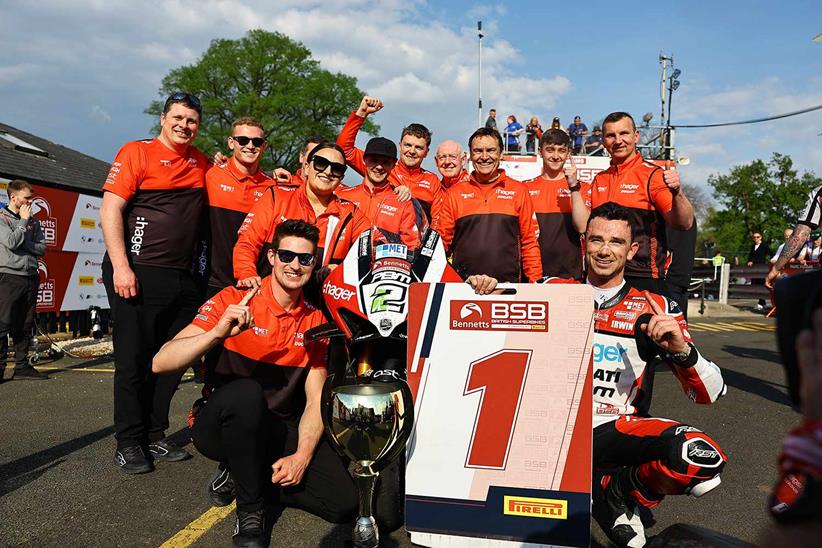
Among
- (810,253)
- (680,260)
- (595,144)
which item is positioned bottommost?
(680,260)

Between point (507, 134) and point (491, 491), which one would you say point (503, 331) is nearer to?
point (491, 491)

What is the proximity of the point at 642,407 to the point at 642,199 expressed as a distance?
1.65 metres

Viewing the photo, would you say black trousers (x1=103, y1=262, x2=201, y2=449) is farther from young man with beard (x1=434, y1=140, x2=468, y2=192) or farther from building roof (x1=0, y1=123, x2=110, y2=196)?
building roof (x1=0, y1=123, x2=110, y2=196)

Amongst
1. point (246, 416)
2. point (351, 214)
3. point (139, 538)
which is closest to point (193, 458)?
point (139, 538)

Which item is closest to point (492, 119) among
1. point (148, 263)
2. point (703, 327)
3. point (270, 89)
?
point (703, 327)

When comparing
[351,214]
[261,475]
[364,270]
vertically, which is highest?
[351,214]

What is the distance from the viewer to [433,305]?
2.64m

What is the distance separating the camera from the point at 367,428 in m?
2.20

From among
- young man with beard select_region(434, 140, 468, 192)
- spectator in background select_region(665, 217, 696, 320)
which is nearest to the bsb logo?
young man with beard select_region(434, 140, 468, 192)

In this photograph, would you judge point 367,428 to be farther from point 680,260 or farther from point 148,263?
point 680,260

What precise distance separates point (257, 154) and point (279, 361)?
1.88 meters

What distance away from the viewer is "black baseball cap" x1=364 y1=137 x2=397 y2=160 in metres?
4.66

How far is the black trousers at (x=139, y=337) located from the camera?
3836mm

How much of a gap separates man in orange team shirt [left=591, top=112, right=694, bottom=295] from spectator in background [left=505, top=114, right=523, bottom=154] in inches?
487
